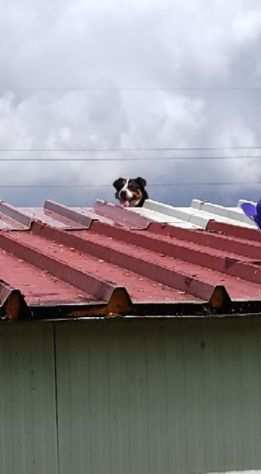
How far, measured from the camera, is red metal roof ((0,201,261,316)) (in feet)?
17.4

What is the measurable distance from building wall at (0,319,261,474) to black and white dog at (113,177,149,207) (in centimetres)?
605

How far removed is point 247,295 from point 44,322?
1.43m

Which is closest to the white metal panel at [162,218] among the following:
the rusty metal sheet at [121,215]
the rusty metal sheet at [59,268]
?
the rusty metal sheet at [121,215]

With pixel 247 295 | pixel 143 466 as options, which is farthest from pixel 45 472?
pixel 247 295

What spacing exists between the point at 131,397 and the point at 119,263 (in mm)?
1586

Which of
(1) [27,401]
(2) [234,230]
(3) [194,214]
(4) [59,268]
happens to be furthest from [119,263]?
(3) [194,214]

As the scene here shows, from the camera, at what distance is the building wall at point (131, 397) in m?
5.34

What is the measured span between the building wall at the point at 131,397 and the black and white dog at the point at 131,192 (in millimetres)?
6050

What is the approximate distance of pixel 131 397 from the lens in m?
5.60

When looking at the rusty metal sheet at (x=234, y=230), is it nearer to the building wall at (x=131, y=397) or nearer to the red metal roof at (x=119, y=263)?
the red metal roof at (x=119, y=263)

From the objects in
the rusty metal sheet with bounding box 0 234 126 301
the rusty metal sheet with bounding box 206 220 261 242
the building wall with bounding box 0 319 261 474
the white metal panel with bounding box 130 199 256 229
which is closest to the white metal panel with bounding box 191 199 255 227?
the white metal panel with bounding box 130 199 256 229

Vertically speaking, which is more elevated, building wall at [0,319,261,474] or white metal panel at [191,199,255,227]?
white metal panel at [191,199,255,227]

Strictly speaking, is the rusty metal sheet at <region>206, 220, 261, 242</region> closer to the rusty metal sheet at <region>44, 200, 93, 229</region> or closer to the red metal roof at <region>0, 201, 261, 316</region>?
the red metal roof at <region>0, 201, 261, 316</region>

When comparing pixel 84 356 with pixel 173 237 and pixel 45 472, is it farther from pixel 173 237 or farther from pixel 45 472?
pixel 173 237
